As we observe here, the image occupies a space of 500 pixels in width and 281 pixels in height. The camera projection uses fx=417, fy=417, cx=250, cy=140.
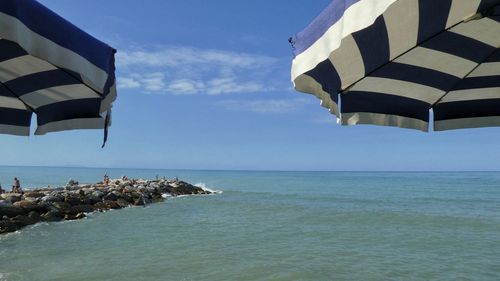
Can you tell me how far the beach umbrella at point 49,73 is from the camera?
119 inches

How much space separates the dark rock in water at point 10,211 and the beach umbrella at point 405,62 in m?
20.4

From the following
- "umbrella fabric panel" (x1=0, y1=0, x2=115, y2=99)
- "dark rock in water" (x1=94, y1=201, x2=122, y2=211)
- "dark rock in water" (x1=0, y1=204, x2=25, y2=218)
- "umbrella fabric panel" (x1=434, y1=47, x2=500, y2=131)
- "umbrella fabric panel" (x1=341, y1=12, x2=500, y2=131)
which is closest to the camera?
"umbrella fabric panel" (x1=0, y1=0, x2=115, y2=99)

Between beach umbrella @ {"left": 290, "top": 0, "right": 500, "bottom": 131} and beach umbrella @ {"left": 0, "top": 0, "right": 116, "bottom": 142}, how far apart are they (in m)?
1.80

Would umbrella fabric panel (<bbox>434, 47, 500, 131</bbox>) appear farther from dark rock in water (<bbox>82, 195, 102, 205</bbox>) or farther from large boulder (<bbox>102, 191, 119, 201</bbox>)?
large boulder (<bbox>102, 191, 119, 201</bbox>)

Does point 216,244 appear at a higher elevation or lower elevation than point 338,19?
lower

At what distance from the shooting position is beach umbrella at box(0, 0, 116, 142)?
3014 millimetres

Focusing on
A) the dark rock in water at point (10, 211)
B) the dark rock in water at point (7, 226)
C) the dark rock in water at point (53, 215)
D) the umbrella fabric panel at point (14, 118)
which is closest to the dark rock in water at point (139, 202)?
the dark rock in water at point (53, 215)

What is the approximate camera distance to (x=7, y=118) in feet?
19.5

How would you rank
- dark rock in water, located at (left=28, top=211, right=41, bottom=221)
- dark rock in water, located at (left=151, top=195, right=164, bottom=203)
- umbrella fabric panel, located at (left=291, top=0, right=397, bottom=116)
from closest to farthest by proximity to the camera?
umbrella fabric panel, located at (left=291, top=0, right=397, bottom=116)
dark rock in water, located at (left=28, top=211, right=41, bottom=221)
dark rock in water, located at (left=151, top=195, right=164, bottom=203)

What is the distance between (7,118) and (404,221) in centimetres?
2601

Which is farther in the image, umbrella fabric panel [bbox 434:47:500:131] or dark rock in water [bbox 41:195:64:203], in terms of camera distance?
dark rock in water [bbox 41:195:64:203]

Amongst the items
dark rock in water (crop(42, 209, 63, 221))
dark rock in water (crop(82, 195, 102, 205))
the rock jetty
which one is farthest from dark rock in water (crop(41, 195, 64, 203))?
dark rock in water (crop(42, 209, 63, 221))

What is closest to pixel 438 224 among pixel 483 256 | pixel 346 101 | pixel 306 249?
pixel 483 256

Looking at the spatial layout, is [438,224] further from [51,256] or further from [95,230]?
[51,256]
